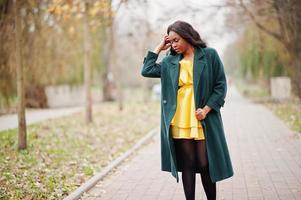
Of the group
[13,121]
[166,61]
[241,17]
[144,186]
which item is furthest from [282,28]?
[166,61]

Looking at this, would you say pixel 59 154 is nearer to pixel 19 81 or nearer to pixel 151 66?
pixel 19 81

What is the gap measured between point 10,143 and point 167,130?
7.20m

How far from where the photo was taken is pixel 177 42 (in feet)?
16.3

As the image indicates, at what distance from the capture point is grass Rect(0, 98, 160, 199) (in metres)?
7.07

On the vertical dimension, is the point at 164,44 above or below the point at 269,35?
below

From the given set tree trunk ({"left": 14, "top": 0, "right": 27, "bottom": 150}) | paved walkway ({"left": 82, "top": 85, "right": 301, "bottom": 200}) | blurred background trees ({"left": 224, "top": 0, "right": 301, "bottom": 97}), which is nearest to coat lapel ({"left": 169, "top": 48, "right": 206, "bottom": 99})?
paved walkway ({"left": 82, "top": 85, "right": 301, "bottom": 200})

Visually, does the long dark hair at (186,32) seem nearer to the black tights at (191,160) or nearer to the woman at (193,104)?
the woman at (193,104)

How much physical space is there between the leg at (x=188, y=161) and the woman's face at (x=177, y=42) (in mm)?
878

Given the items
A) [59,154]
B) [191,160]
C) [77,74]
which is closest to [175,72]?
[191,160]

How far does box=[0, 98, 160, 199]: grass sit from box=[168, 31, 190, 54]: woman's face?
106 inches

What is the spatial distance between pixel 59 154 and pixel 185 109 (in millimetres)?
5655

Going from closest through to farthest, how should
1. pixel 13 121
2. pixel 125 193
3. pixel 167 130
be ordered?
pixel 167 130
pixel 125 193
pixel 13 121

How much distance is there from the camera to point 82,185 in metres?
7.22

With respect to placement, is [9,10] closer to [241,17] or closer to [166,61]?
[166,61]
